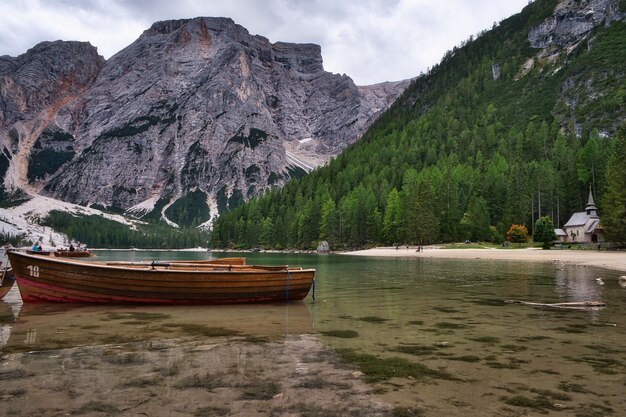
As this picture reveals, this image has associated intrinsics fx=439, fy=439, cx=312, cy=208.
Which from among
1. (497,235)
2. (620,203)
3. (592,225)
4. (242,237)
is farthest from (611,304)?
(242,237)

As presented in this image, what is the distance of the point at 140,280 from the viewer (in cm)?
2247

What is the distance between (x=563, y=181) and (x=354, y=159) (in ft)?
324

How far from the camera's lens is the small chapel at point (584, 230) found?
84.5m

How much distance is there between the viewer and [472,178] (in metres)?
127

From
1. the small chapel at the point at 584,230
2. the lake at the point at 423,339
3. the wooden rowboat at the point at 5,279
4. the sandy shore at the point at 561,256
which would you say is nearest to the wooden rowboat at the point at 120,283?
the lake at the point at 423,339

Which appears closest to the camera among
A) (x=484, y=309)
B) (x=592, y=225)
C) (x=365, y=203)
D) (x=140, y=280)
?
(x=484, y=309)

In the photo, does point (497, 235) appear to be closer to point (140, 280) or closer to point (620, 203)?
point (620, 203)

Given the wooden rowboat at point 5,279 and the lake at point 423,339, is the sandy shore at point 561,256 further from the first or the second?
the wooden rowboat at point 5,279

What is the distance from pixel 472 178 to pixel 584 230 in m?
43.2

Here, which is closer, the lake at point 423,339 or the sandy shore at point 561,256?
the lake at point 423,339

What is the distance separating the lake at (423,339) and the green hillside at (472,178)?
3412 inches

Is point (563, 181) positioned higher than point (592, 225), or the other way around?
point (563, 181)

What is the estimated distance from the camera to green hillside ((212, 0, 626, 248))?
10831 cm

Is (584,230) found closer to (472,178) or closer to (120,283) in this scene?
(472,178)
